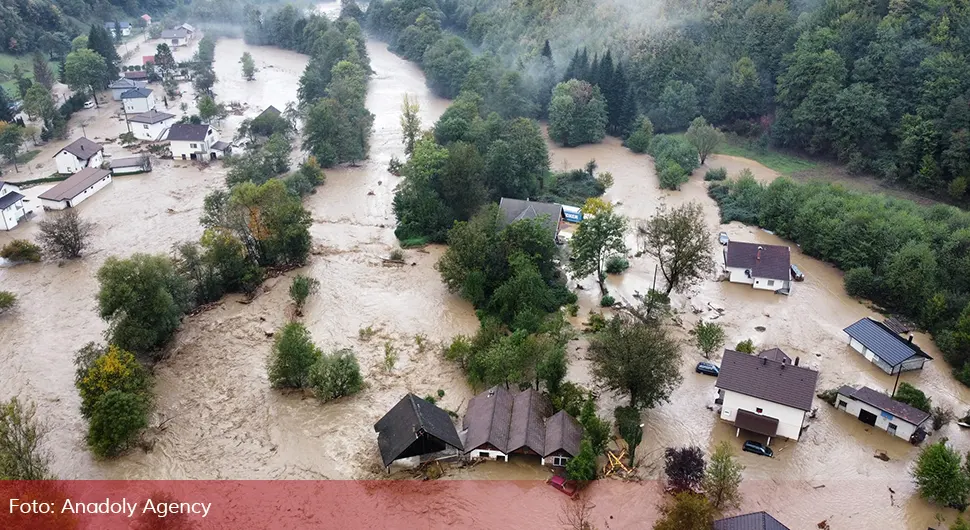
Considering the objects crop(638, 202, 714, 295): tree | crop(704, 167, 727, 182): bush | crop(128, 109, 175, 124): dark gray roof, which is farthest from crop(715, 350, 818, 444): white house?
crop(128, 109, 175, 124): dark gray roof

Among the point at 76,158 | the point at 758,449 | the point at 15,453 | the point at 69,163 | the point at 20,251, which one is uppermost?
the point at 15,453

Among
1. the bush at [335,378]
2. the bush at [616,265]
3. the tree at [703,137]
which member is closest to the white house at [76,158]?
the bush at [335,378]

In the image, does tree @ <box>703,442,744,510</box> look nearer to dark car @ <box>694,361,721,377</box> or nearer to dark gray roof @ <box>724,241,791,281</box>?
dark car @ <box>694,361,721,377</box>

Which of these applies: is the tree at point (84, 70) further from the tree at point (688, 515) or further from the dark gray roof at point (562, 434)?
the tree at point (688, 515)

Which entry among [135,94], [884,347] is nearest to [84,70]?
[135,94]

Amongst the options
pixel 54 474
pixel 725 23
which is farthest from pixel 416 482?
pixel 725 23

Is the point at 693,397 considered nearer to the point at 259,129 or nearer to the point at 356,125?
the point at 356,125

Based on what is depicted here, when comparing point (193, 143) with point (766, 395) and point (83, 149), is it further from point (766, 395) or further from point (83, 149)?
point (766, 395)
